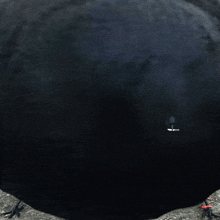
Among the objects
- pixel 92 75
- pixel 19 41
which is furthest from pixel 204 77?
pixel 19 41

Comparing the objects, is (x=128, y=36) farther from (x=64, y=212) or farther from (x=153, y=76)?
(x=64, y=212)

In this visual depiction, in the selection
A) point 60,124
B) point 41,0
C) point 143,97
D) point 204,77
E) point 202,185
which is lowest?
point 202,185

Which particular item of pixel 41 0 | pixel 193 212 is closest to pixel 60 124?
pixel 41 0

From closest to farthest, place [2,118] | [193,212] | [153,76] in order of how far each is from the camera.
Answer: [153,76]
[2,118]
[193,212]

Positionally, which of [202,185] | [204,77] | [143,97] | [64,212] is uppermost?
[204,77]

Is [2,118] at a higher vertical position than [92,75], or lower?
lower

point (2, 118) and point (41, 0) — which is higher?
point (41, 0)

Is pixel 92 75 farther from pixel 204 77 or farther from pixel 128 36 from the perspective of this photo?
pixel 204 77

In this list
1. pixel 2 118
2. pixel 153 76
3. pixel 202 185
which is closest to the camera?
pixel 153 76

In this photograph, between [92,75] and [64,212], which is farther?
[64,212]
